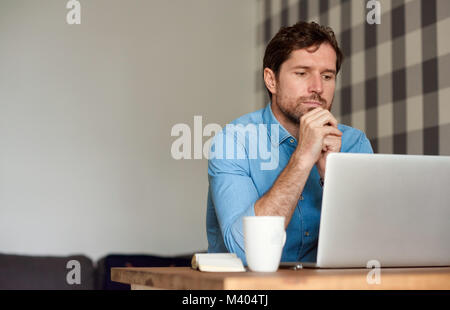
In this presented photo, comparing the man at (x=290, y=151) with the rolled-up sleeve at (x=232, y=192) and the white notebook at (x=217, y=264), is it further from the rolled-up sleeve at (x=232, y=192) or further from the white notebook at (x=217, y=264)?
the white notebook at (x=217, y=264)

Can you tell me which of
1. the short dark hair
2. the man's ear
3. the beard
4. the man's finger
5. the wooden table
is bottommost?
the wooden table

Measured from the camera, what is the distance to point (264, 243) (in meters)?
0.97

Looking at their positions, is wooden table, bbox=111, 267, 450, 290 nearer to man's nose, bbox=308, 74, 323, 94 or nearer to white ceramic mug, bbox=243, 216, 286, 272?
white ceramic mug, bbox=243, 216, 286, 272

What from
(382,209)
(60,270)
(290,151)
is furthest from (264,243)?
(60,270)

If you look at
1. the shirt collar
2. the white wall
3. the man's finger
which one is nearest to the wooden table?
the man's finger

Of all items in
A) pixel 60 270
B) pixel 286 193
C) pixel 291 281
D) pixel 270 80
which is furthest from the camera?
pixel 60 270

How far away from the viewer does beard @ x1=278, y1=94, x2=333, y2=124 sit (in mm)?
1702

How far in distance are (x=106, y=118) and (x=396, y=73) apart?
1.40 meters

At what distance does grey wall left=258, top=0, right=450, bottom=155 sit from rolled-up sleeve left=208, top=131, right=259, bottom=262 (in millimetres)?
936

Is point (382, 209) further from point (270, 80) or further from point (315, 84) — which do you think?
point (270, 80)

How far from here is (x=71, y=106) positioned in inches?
111

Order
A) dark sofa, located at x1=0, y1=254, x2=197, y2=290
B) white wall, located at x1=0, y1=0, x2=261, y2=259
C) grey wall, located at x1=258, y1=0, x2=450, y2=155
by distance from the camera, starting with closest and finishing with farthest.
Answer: grey wall, located at x1=258, y1=0, x2=450, y2=155 → dark sofa, located at x1=0, y1=254, x2=197, y2=290 → white wall, located at x1=0, y1=0, x2=261, y2=259

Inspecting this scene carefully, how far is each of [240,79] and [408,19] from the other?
1.19 meters
